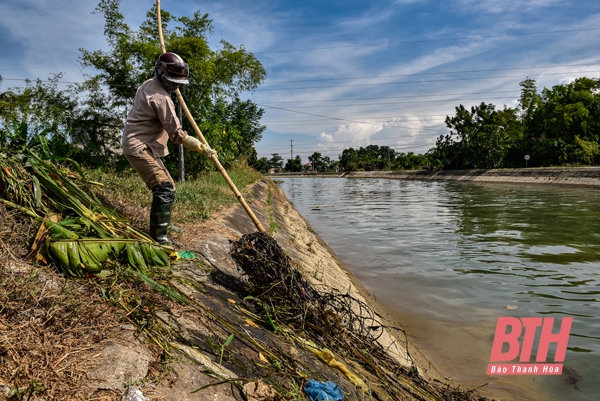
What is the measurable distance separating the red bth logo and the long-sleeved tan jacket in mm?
3916

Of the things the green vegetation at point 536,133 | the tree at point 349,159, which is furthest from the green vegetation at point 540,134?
the tree at point 349,159

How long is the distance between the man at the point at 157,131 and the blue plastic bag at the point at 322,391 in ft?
7.11

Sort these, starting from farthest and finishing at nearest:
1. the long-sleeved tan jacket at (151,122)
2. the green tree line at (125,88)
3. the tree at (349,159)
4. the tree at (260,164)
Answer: the tree at (349,159), the tree at (260,164), the green tree line at (125,88), the long-sleeved tan jacket at (151,122)

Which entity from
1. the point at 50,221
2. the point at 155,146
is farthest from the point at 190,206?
the point at 50,221

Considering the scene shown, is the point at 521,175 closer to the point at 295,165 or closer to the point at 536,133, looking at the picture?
the point at 536,133

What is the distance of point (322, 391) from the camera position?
2.30 m

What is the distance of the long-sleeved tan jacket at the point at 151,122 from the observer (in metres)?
3.78

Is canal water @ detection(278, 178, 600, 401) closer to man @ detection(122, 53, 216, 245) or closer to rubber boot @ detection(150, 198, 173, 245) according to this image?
rubber boot @ detection(150, 198, 173, 245)

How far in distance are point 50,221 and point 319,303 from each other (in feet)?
6.95

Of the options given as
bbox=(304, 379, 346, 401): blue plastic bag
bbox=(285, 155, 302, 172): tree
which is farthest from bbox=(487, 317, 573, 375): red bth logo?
bbox=(285, 155, 302, 172): tree

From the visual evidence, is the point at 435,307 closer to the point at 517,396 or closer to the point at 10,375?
the point at 517,396

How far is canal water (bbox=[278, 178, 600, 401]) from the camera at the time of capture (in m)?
4.21

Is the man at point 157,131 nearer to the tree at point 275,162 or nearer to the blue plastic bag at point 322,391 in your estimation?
the blue plastic bag at point 322,391

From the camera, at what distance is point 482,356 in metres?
4.49
